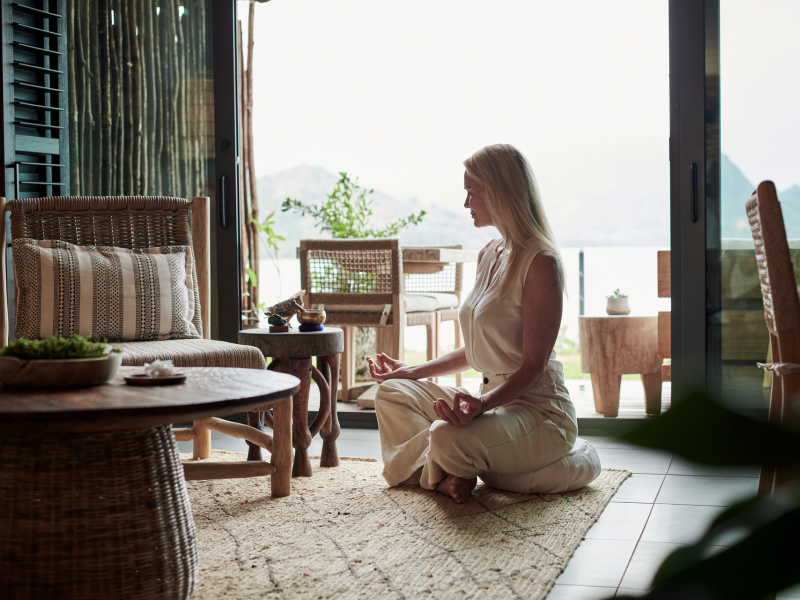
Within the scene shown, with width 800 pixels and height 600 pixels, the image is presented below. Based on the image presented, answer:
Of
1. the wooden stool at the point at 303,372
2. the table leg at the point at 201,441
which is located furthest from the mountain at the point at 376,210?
the wooden stool at the point at 303,372

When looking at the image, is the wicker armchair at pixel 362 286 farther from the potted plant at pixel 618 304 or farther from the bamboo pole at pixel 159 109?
the potted plant at pixel 618 304

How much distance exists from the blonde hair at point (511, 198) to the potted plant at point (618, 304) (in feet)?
5.37

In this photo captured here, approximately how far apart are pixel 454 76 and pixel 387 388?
21.8ft

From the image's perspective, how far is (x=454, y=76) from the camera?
8.49 meters

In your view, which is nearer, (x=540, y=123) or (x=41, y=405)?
(x=41, y=405)

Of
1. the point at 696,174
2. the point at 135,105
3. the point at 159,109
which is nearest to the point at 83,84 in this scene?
the point at 135,105

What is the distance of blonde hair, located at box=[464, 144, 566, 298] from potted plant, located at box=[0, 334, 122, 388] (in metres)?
1.22

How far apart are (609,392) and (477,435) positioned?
5.51 feet

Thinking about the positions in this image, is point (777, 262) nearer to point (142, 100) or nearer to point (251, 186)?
point (142, 100)

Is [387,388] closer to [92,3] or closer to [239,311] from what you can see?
[239,311]

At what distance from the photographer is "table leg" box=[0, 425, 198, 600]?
4.53ft

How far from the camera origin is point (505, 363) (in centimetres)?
232

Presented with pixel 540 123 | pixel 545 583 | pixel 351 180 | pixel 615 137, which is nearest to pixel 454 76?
pixel 540 123

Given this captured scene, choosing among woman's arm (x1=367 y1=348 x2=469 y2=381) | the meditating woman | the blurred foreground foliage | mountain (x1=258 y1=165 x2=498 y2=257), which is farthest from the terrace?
mountain (x1=258 y1=165 x2=498 y2=257)
